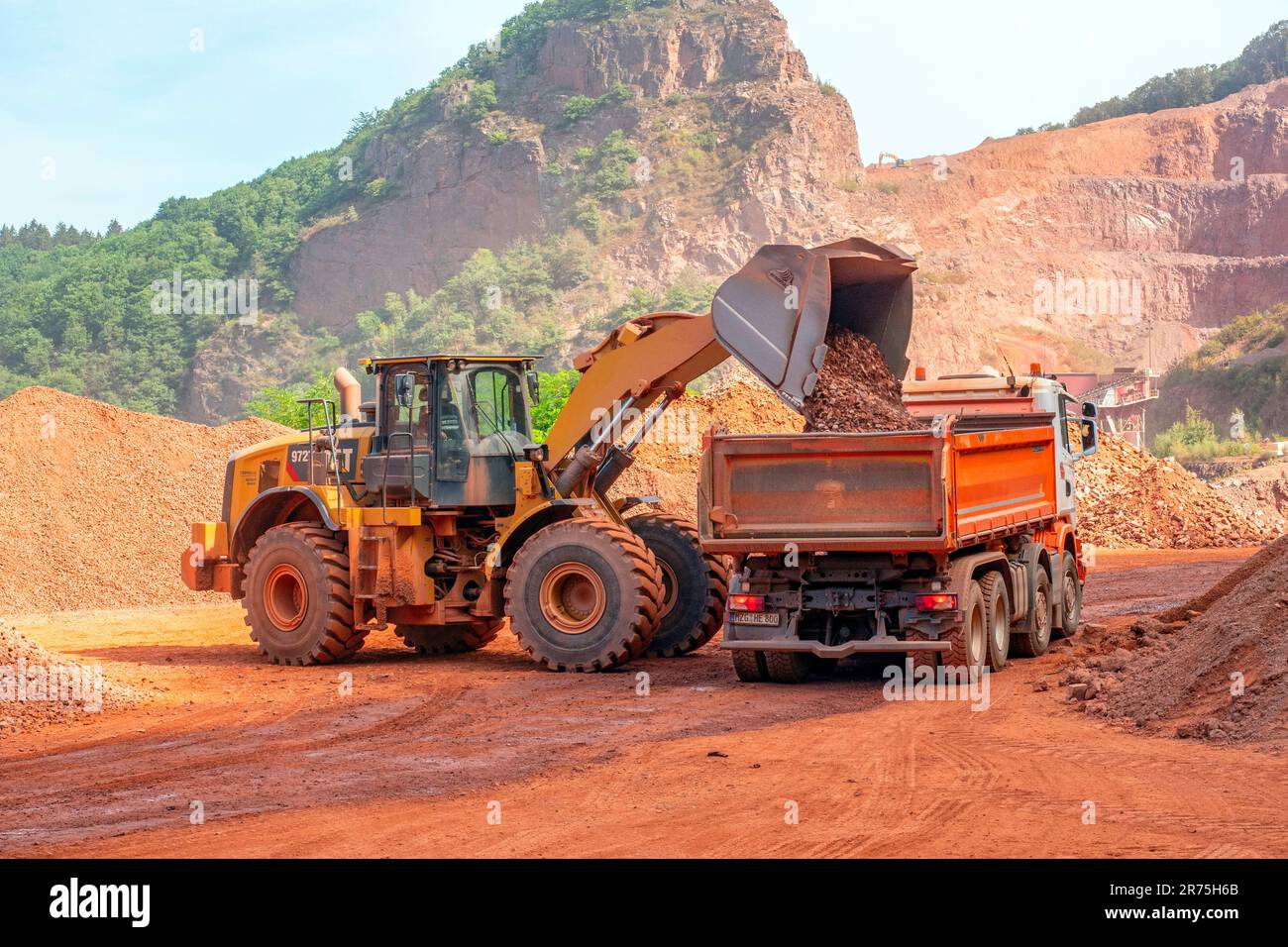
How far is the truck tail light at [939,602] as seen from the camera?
1262 centimetres

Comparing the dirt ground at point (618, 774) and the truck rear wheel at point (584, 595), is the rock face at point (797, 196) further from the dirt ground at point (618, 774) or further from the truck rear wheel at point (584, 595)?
the dirt ground at point (618, 774)

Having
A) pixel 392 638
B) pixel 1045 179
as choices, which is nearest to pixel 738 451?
pixel 392 638

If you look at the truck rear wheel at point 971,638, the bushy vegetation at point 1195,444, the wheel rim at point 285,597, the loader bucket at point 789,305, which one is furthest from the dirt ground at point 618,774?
the bushy vegetation at point 1195,444

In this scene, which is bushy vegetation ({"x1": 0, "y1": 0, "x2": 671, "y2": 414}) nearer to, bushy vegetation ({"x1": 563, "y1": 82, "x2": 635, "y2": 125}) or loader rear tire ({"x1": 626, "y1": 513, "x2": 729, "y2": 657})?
bushy vegetation ({"x1": 563, "y1": 82, "x2": 635, "y2": 125})

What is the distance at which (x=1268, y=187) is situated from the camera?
307ft

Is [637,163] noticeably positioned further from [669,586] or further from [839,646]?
[839,646]

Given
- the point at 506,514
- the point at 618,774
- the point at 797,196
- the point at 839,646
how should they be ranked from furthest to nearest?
1. the point at 797,196
2. the point at 506,514
3. the point at 839,646
4. the point at 618,774

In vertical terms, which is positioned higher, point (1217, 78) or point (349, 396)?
point (1217, 78)

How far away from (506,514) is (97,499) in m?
13.9

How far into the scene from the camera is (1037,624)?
51.2 ft

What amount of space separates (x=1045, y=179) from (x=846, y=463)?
89214 millimetres

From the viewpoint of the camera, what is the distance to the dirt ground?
7785 millimetres

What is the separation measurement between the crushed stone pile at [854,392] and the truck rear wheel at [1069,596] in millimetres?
3910

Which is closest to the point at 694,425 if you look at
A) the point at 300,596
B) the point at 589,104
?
the point at 300,596
